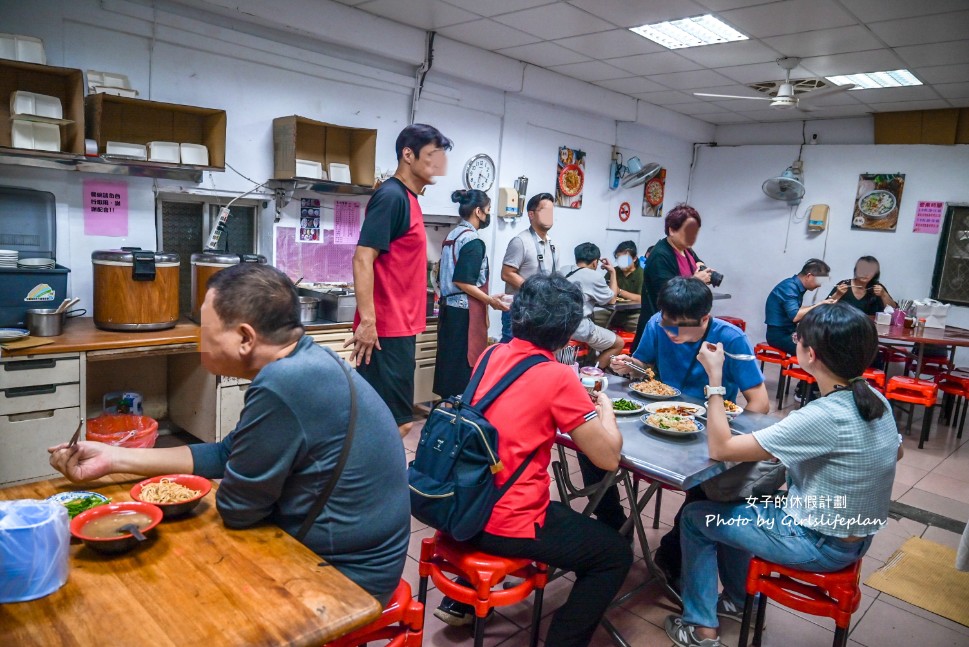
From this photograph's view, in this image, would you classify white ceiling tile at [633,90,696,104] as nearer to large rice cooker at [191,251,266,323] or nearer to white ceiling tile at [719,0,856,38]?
white ceiling tile at [719,0,856,38]

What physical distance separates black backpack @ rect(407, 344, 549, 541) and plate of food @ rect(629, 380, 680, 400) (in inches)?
36.8

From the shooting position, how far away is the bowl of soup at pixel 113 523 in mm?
1256

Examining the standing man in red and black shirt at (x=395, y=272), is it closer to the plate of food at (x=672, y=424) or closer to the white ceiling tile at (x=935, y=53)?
the plate of food at (x=672, y=424)

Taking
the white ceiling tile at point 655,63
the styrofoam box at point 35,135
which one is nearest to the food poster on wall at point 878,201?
the white ceiling tile at point 655,63

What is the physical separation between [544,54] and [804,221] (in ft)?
14.5

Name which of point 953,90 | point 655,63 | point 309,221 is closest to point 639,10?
point 655,63

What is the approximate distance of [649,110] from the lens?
754 cm

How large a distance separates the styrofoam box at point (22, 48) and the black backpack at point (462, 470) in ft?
Result: 9.64

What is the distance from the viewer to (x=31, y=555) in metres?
1.09

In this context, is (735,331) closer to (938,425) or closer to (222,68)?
(222,68)

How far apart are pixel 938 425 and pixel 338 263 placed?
559 centimetres

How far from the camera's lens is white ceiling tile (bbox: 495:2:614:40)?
175 inches

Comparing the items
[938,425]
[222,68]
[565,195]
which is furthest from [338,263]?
[938,425]

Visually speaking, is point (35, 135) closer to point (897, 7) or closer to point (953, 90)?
point (897, 7)
